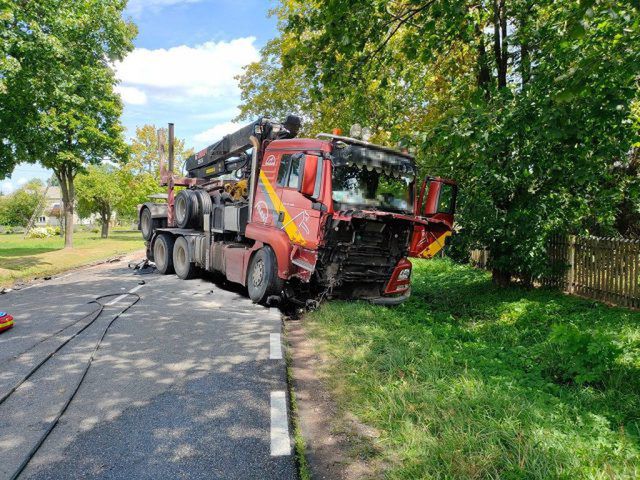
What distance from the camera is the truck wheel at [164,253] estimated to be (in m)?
12.8

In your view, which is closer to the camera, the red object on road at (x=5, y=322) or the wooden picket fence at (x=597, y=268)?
the red object on road at (x=5, y=322)

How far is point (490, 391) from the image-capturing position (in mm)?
4016

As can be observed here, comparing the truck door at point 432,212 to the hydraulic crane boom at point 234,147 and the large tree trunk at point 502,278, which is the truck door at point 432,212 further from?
the large tree trunk at point 502,278

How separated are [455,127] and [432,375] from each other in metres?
4.41

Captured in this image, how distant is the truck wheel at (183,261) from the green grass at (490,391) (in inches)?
200

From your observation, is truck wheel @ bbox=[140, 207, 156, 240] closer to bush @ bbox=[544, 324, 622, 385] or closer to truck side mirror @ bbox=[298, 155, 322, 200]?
truck side mirror @ bbox=[298, 155, 322, 200]

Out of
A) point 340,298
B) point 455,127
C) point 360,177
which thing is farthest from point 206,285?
point 455,127

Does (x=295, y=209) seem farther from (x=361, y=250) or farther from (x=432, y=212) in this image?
(x=432, y=212)

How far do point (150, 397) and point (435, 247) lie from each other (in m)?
6.09

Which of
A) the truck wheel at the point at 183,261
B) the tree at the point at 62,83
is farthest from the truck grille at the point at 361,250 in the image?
the tree at the point at 62,83

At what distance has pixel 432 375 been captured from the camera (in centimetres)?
449

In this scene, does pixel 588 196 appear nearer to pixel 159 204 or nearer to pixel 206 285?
pixel 206 285

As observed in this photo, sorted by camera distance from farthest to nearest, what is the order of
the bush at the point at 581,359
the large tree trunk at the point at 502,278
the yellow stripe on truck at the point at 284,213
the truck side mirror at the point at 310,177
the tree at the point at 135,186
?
the tree at the point at 135,186 → the large tree trunk at the point at 502,278 → the yellow stripe on truck at the point at 284,213 → the truck side mirror at the point at 310,177 → the bush at the point at 581,359

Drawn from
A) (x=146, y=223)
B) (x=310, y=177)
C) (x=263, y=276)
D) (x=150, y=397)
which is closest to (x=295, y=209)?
(x=310, y=177)
